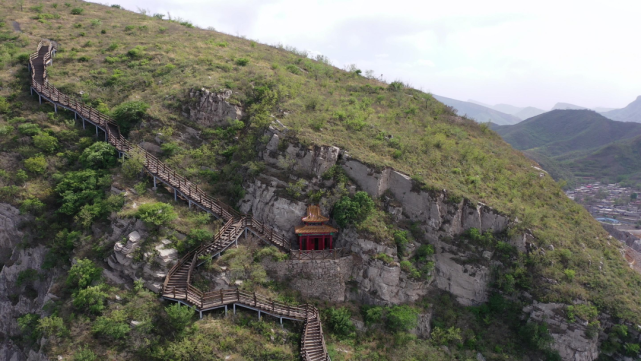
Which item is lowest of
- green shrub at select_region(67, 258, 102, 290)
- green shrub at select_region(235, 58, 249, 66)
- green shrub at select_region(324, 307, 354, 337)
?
green shrub at select_region(324, 307, 354, 337)

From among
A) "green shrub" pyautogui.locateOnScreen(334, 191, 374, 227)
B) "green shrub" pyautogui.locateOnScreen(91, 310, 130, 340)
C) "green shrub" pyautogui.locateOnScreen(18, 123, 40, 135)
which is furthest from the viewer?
"green shrub" pyautogui.locateOnScreen(18, 123, 40, 135)

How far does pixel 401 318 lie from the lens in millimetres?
23656

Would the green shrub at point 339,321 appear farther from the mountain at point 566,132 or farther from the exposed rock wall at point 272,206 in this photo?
the mountain at point 566,132

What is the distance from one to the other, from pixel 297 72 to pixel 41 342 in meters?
36.0

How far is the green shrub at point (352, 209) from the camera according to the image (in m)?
25.8

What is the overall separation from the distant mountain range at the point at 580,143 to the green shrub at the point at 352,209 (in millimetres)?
87689

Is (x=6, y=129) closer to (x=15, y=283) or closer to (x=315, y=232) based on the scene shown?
(x=15, y=283)

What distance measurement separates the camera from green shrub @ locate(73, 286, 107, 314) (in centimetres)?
1998

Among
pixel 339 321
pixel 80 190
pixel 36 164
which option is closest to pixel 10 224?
pixel 36 164

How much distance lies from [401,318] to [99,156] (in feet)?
89.7

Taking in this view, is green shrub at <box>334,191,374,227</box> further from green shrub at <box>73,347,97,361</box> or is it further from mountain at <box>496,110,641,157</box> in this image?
mountain at <box>496,110,641,157</box>

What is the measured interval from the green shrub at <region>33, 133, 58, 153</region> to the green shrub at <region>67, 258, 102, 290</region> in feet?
44.2

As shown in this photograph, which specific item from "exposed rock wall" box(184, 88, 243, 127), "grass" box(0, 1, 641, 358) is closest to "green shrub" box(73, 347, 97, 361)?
"grass" box(0, 1, 641, 358)

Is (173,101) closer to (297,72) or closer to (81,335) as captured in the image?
(297,72)
